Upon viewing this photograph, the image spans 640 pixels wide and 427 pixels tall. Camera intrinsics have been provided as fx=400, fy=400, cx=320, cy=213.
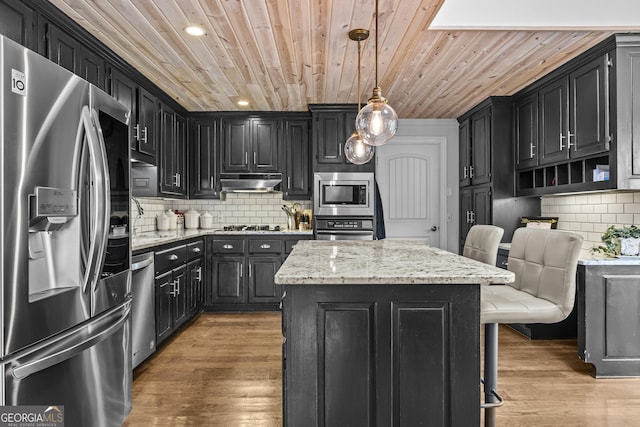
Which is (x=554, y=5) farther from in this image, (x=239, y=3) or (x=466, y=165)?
(x=466, y=165)

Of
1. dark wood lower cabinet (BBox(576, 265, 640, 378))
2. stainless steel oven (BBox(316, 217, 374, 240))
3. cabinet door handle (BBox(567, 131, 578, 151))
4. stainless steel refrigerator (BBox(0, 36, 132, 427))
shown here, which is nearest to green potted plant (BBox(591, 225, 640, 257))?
dark wood lower cabinet (BBox(576, 265, 640, 378))

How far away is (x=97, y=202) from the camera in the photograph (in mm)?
1775

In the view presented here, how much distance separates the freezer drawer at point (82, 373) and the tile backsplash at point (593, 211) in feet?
12.1

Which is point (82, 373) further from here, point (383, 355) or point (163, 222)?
point (163, 222)

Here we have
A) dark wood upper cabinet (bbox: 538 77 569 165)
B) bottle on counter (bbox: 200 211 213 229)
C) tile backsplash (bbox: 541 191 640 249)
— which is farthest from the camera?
bottle on counter (bbox: 200 211 213 229)

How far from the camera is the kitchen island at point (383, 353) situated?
62.6 inches

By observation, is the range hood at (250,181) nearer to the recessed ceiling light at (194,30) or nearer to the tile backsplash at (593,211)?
the recessed ceiling light at (194,30)

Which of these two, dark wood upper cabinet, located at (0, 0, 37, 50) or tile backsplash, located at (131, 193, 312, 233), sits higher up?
dark wood upper cabinet, located at (0, 0, 37, 50)

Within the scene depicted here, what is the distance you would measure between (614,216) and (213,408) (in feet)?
11.2

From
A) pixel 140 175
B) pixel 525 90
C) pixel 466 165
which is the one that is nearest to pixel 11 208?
pixel 140 175

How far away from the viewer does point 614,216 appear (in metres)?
3.34

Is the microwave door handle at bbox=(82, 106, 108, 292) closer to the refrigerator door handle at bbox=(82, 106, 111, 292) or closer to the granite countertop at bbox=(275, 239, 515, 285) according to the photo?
the refrigerator door handle at bbox=(82, 106, 111, 292)

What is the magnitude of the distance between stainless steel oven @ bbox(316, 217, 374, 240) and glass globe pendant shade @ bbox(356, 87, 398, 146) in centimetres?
253

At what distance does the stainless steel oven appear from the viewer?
469 cm
